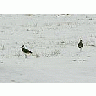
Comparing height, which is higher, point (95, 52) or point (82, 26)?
point (82, 26)

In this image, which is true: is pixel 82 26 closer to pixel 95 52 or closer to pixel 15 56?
pixel 95 52

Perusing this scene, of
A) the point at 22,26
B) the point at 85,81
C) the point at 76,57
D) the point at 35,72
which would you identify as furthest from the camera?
the point at 22,26

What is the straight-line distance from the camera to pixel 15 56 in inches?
394

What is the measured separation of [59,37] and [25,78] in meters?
8.59

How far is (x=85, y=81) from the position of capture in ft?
21.8

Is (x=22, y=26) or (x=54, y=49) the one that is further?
(x=22, y=26)

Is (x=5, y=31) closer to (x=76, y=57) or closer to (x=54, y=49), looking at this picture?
(x=54, y=49)

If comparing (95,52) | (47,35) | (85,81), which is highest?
(47,35)

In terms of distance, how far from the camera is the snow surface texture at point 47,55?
6955mm

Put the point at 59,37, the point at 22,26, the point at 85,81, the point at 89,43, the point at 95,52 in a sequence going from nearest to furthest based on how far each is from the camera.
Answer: the point at 85,81 → the point at 95,52 → the point at 89,43 → the point at 59,37 → the point at 22,26

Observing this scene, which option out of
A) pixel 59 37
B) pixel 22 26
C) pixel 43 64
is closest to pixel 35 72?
pixel 43 64

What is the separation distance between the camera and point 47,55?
10281mm

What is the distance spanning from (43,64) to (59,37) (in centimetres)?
643

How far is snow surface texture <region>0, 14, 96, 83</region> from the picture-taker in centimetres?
695
